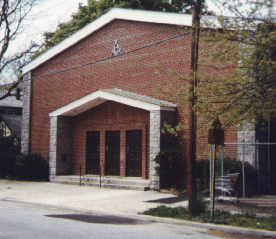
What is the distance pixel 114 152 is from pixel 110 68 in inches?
163

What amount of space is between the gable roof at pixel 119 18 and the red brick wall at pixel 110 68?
250 mm

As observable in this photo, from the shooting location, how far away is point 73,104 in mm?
18625

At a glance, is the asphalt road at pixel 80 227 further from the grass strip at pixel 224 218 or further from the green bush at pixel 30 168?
the green bush at pixel 30 168

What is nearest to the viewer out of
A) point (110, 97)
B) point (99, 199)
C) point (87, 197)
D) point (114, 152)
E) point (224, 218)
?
point (224, 218)

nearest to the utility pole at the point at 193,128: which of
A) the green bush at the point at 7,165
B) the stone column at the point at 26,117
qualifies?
the stone column at the point at 26,117

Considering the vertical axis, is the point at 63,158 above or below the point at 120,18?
below

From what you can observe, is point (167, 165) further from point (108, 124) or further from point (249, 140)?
point (108, 124)

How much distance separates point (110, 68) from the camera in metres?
19.1

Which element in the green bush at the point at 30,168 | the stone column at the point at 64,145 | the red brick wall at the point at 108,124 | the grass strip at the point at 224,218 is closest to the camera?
the grass strip at the point at 224,218

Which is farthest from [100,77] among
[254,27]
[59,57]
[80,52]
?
[254,27]

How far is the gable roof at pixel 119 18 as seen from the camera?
1647 cm

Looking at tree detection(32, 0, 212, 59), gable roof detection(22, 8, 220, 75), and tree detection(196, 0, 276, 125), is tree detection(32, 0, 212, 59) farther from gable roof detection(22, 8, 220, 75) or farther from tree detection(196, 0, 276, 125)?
tree detection(196, 0, 276, 125)

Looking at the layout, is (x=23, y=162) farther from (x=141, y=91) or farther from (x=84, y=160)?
(x=141, y=91)

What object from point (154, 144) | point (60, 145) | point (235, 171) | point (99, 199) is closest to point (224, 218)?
point (235, 171)
